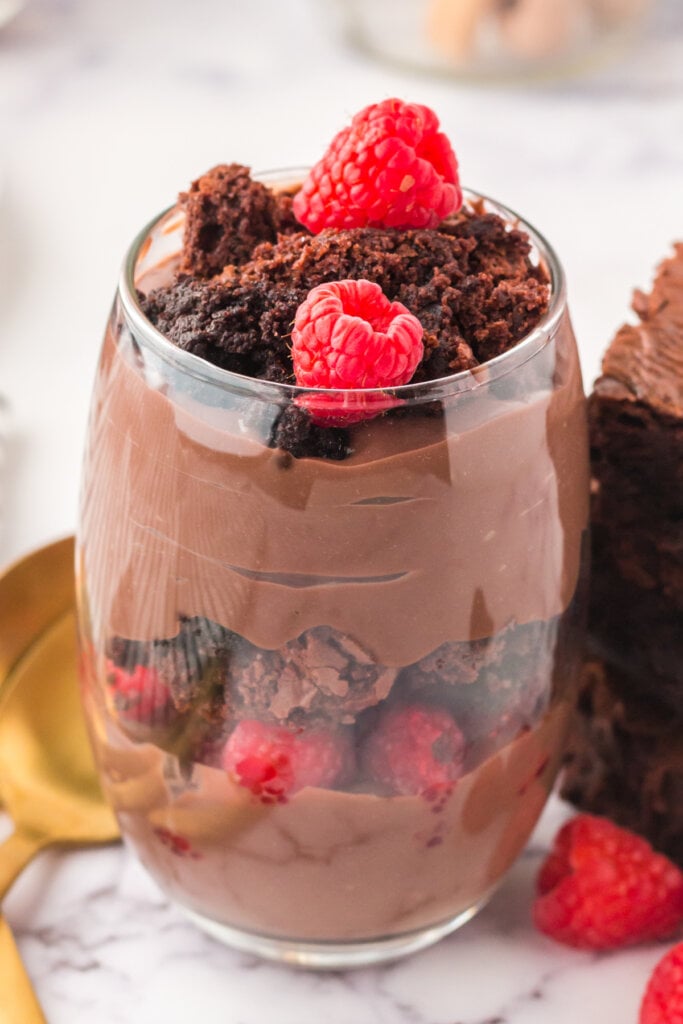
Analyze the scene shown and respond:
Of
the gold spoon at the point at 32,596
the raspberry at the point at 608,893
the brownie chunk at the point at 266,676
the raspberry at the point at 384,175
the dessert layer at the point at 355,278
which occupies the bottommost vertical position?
the raspberry at the point at 608,893

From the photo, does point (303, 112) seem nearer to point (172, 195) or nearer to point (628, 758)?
point (172, 195)

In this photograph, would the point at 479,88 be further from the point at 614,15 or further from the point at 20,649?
the point at 20,649

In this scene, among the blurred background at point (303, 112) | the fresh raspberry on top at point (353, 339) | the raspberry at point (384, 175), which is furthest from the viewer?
the blurred background at point (303, 112)

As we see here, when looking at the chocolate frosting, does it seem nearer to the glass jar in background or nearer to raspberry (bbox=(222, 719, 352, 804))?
raspberry (bbox=(222, 719, 352, 804))

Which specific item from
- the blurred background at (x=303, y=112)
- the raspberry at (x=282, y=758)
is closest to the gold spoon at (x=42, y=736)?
the raspberry at (x=282, y=758)

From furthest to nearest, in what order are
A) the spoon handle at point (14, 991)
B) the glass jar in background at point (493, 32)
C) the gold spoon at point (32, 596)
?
the glass jar in background at point (493, 32) → the gold spoon at point (32, 596) → the spoon handle at point (14, 991)

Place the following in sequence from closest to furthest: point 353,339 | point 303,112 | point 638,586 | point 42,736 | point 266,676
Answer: point 353,339 < point 266,676 < point 638,586 < point 42,736 < point 303,112

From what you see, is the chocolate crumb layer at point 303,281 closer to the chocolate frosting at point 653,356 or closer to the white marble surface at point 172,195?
the chocolate frosting at point 653,356

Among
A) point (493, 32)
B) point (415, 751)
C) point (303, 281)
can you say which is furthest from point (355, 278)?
point (493, 32)
